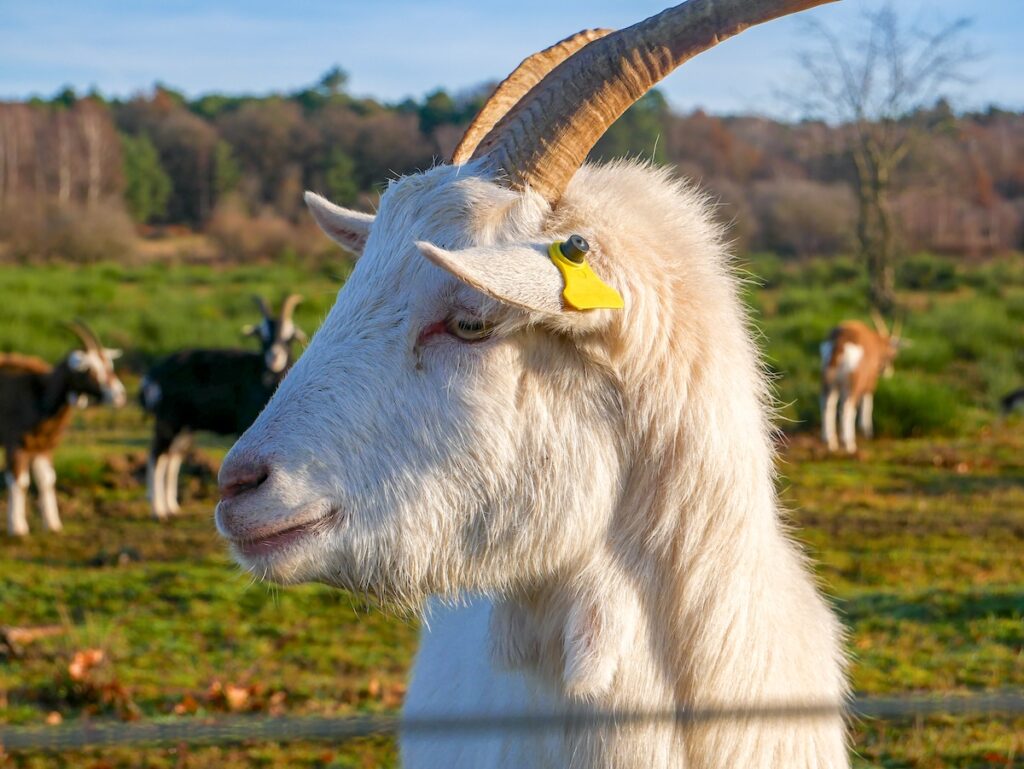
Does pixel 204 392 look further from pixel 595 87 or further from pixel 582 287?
pixel 582 287

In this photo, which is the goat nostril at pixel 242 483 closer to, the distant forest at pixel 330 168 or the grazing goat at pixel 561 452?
the grazing goat at pixel 561 452

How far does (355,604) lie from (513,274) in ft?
2.96

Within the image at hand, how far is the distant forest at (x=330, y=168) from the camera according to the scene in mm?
32438

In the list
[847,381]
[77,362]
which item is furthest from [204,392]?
[847,381]

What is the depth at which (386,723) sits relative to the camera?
1865 mm

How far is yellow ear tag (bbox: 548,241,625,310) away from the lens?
1.97 m

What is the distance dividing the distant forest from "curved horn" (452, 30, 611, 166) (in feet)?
69.4

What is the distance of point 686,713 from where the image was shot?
7.02 feet

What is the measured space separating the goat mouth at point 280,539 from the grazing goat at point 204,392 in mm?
8930

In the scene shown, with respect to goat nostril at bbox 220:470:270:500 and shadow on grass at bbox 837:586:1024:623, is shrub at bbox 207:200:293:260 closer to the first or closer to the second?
shadow on grass at bbox 837:586:1024:623

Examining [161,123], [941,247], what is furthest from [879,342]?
[161,123]

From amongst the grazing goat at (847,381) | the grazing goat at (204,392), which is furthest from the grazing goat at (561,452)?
the grazing goat at (847,381)

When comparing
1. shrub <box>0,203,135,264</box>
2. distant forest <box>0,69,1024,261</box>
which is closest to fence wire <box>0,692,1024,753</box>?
distant forest <box>0,69,1024,261</box>

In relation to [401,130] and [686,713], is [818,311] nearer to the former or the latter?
[686,713]
